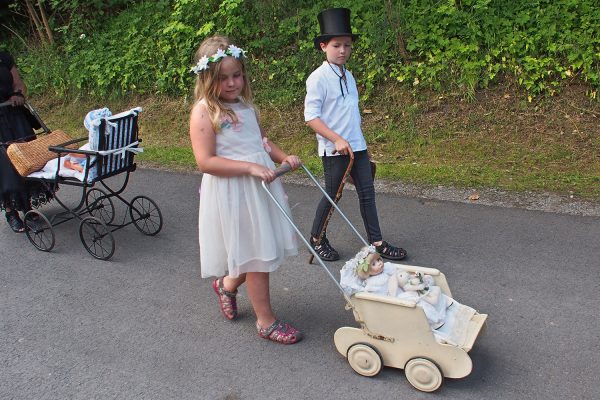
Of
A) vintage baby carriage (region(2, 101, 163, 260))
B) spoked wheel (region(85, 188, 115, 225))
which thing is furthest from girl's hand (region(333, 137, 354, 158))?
spoked wheel (region(85, 188, 115, 225))

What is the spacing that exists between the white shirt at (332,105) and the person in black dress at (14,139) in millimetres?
2623

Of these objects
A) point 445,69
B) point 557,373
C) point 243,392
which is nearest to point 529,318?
point 557,373

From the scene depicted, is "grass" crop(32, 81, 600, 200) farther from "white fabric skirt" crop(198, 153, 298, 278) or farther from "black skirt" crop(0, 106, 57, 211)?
"white fabric skirt" crop(198, 153, 298, 278)

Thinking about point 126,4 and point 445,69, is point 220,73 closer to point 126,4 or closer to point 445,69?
point 445,69

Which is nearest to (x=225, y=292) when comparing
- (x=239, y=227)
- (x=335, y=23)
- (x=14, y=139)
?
(x=239, y=227)

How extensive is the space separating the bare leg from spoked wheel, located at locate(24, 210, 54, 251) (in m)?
2.41

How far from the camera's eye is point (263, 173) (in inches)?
131

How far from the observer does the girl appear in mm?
3371

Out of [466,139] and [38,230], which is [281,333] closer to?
[38,230]

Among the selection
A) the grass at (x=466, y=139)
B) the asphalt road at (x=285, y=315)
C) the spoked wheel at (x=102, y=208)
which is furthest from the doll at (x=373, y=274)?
the spoked wheel at (x=102, y=208)

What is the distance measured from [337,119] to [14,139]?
3.33 m

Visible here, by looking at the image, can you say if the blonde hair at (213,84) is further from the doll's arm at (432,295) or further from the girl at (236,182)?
the doll's arm at (432,295)

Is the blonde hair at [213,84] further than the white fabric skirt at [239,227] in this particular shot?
No

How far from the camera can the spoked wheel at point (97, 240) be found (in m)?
5.03
